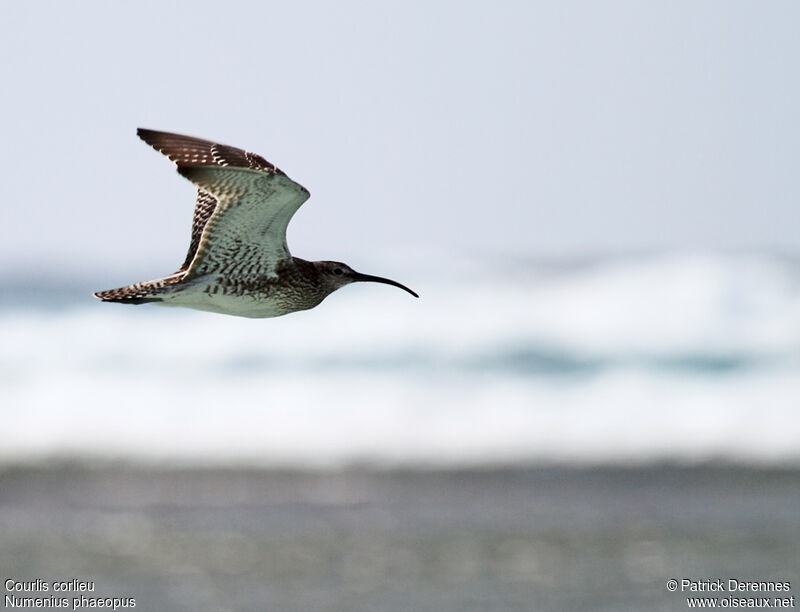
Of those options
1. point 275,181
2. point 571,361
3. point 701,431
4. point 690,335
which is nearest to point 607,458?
point 701,431

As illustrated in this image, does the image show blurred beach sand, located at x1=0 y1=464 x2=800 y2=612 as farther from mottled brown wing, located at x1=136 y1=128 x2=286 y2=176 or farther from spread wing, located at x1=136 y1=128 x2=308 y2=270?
mottled brown wing, located at x1=136 y1=128 x2=286 y2=176

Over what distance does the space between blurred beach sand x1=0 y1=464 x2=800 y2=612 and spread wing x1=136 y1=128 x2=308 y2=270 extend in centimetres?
851

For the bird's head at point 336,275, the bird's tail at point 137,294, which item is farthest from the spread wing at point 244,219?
the bird's head at point 336,275

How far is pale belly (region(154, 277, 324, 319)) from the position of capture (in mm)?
9289

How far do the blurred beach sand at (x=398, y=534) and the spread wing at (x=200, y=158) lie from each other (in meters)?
8.51

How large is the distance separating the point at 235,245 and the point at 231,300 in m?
0.36

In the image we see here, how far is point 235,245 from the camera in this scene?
9391mm

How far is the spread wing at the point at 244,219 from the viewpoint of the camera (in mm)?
8852

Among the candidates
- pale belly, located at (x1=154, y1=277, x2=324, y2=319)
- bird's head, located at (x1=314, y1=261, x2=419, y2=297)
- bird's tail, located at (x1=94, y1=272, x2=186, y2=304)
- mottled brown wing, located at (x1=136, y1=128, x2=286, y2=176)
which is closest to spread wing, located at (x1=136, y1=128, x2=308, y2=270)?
mottled brown wing, located at (x1=136, y1=128, x2=286, y2=176)

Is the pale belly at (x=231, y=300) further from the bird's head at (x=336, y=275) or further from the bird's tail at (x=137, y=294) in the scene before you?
the bird's head at (x=336, y=275)

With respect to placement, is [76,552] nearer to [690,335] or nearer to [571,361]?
[571,361]

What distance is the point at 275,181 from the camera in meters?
8.78

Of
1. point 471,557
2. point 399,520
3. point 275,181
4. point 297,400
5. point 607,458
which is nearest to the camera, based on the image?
point 275,181

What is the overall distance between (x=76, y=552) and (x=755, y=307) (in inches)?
813
